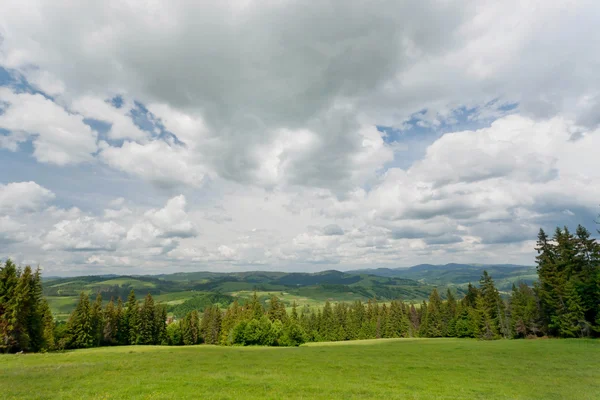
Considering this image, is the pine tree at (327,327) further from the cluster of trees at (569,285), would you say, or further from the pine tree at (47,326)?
the pine tree at (47,326)

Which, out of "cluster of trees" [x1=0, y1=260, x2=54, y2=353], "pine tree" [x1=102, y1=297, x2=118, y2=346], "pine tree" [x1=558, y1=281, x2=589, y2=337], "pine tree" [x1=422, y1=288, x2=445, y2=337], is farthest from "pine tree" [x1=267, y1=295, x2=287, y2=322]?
"pine tree" [x1=558, y1=281, x2=589, y2=337]

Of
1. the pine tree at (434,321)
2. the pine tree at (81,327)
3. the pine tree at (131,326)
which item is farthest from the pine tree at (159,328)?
the pine tree at (434,321)

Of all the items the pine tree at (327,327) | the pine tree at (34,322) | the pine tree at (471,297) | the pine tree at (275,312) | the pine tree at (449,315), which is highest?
the pine tree at (34,322)

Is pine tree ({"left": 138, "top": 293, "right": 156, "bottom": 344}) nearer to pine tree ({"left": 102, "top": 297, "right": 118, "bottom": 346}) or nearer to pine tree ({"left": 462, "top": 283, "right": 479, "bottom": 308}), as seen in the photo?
pine tree ({"left": 102, "top": 297, "right": 118, "bottom": 346})

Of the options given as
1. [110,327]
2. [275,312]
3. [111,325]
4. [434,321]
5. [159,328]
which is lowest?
[434,321]

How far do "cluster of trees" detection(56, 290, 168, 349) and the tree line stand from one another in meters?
0.26

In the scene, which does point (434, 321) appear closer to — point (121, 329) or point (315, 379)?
point (315, 379)

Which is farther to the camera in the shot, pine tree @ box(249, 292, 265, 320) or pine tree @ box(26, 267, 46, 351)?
pine tree @ box(249, 292, 265, 320)

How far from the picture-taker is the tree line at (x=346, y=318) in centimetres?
5675

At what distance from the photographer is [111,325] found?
91312mm

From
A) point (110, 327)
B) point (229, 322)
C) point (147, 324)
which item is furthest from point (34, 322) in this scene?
point (229, 322)

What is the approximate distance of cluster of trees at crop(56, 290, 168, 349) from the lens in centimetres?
7750

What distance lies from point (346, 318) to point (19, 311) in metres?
110

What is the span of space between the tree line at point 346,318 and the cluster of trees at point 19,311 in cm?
14
